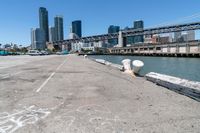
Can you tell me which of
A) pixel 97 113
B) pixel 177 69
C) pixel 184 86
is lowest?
pixel 177 69

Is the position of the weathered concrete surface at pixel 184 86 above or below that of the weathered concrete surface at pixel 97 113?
above

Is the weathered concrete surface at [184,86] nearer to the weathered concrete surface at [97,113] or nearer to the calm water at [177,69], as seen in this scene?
the weathered concrete surface at [97,113]

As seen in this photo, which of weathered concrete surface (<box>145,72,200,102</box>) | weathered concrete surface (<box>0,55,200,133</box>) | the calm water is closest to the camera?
weathered concrete surface (<box>0,55,200,133</box>)

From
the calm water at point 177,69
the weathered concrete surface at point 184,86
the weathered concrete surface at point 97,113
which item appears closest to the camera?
the weathered concrete surface at point 97,113

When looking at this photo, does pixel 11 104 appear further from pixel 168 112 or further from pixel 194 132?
pixel 194 132

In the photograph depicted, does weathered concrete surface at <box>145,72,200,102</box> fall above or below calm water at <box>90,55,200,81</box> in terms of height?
above

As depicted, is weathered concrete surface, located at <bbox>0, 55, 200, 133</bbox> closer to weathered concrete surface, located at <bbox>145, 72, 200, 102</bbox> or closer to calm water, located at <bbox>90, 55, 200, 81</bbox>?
weathered concrete surface, located at <bbox>145, 72, 200, 102</bbox>

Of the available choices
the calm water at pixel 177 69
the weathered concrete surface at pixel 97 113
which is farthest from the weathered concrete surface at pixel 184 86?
the calm water at pixel 177 69

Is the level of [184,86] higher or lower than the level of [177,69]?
higher

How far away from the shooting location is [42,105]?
6871 mm

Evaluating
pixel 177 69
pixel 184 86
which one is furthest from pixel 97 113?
pixel 177 69

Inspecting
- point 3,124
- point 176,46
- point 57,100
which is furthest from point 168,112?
point 176,46

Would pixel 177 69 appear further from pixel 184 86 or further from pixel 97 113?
pixel 97 113

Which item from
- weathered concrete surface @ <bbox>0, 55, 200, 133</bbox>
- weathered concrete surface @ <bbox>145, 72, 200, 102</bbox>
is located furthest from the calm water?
weathered concrete surface @ <bbox>0, 55, 200, 133</bbox>
